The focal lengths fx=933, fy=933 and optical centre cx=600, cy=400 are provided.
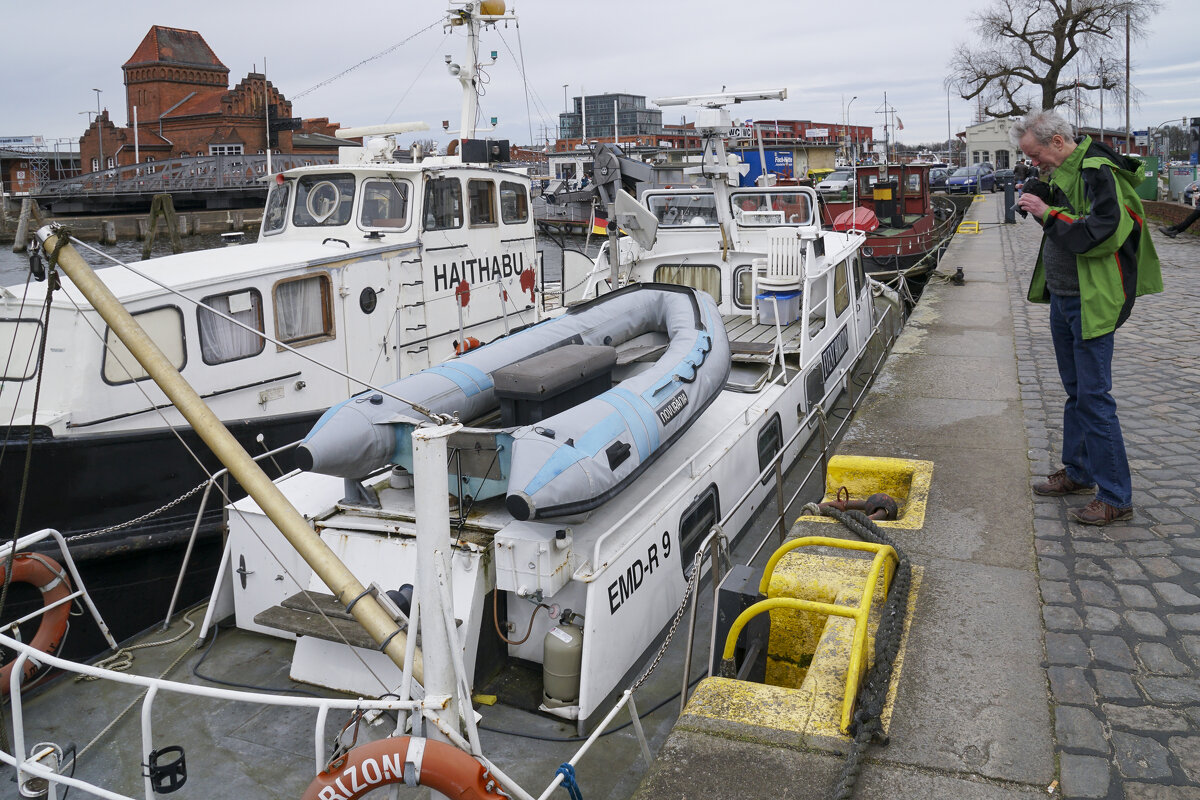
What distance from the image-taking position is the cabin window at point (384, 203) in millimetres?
10039

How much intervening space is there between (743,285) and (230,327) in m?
5.60

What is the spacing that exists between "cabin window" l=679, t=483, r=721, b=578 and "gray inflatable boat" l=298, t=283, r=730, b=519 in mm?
581

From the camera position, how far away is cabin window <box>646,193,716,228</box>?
462 inches

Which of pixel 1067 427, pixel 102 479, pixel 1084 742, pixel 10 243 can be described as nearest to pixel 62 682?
pixel 102 479

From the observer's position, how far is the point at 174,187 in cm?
5272

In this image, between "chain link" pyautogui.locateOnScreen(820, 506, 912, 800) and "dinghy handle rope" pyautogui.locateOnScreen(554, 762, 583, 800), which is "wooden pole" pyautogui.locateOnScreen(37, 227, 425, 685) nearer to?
"dinghy handle rope" pyautogui.locateOnScreen(554, 762, 583, 800)

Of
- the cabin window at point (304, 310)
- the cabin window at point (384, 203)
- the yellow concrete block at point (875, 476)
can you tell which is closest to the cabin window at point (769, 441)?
the yellow concrete block at point (875, 476)

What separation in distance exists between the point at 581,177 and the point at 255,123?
2569cm

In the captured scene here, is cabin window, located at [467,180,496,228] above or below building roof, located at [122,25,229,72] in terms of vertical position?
below

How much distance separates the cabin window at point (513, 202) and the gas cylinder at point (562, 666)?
23.4 ft

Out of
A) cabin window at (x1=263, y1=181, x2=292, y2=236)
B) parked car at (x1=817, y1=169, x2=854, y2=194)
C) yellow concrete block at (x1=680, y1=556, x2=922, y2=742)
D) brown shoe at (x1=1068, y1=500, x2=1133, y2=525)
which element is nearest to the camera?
yellow concrete block at (x1=680, y1=556, x2=922, y2=742)

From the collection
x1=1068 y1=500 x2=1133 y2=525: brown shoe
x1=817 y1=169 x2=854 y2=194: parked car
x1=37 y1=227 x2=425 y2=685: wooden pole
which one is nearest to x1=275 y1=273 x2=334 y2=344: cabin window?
x1=37 y1=227 x2=425 y2=685: wooden pole

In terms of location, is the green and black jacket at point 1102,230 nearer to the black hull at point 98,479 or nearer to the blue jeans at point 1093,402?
the blue jeans at point 1093,402

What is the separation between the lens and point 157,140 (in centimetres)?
7000
